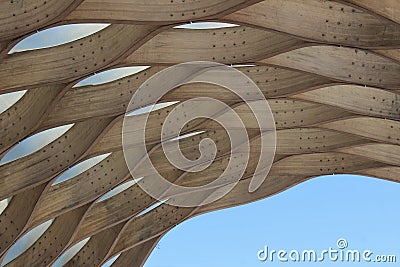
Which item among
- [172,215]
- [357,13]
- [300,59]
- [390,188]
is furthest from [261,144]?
[390,188]

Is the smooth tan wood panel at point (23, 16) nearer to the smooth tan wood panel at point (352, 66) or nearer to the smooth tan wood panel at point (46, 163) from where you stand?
the smooth tan wood panel at point (352, 66)

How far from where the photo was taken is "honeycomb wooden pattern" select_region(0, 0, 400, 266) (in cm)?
2630

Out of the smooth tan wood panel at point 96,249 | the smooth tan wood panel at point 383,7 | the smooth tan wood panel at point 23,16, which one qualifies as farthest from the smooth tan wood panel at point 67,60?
the smooth tan wood panel at point 96,249

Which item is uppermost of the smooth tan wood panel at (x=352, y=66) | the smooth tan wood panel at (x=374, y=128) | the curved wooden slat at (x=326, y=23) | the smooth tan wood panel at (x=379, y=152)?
the smooth tan wood panel at (x=379, y=152)

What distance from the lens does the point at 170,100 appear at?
112 ft

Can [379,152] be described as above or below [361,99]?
above

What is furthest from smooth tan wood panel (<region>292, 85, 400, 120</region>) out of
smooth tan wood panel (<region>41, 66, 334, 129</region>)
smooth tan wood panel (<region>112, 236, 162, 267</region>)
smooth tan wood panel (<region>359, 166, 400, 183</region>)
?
smooth tan wood panel (<region>112, 236, 162, 267</region>)

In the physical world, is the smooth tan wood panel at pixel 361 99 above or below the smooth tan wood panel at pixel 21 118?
above

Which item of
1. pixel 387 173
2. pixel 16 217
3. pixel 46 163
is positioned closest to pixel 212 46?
pixel 46 163

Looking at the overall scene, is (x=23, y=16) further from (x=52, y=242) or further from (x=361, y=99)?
(x=52, y=242)

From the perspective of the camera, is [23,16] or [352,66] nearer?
[23,16]

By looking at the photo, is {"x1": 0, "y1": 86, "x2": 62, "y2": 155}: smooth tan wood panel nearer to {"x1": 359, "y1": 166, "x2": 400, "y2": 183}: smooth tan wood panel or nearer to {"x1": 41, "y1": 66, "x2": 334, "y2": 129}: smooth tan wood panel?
{"x1": 41, "y1": 66, "x2": 334, "y2": 129}: smooth tan wood panel

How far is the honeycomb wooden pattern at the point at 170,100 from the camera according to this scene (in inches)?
1035

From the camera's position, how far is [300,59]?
3212 centimetres
